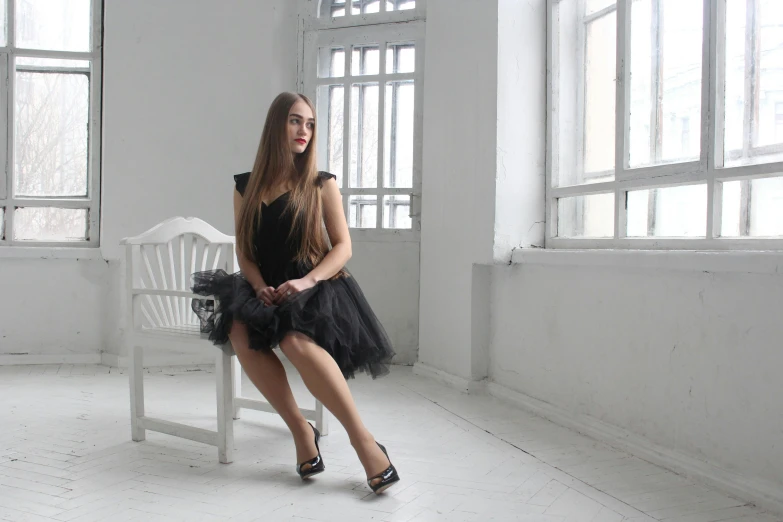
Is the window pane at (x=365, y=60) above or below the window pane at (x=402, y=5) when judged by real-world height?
below

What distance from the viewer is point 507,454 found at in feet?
8.87

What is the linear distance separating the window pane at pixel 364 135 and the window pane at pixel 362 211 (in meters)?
0.09

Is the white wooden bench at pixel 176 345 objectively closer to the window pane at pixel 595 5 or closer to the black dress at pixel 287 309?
the black dress at pixel 287 309

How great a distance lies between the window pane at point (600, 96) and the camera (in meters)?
3.34

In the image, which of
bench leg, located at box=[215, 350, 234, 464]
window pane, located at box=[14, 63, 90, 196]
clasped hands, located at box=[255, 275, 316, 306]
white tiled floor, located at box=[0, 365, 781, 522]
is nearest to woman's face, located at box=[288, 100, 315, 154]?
clasped hands, located at box=[255, 275, 316, 306]

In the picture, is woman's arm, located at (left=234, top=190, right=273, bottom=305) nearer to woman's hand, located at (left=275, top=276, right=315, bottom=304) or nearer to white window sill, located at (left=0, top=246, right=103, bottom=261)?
woman's hand, located at (left=275, top=276, right=315, bottom=304)

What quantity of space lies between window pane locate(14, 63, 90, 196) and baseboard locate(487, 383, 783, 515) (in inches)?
128

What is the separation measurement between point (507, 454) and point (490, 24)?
2.15m

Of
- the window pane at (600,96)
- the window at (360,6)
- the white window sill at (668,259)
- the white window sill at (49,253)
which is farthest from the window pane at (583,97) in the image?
the white window sill at (49,253)

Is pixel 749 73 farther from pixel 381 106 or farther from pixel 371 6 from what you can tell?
pixel 371 6

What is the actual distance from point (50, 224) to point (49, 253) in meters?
0.28

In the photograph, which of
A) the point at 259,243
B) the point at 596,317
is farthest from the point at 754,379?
the point at 259,243

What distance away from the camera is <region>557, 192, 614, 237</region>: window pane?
3336 millimetres

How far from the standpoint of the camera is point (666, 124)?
9.41ft
